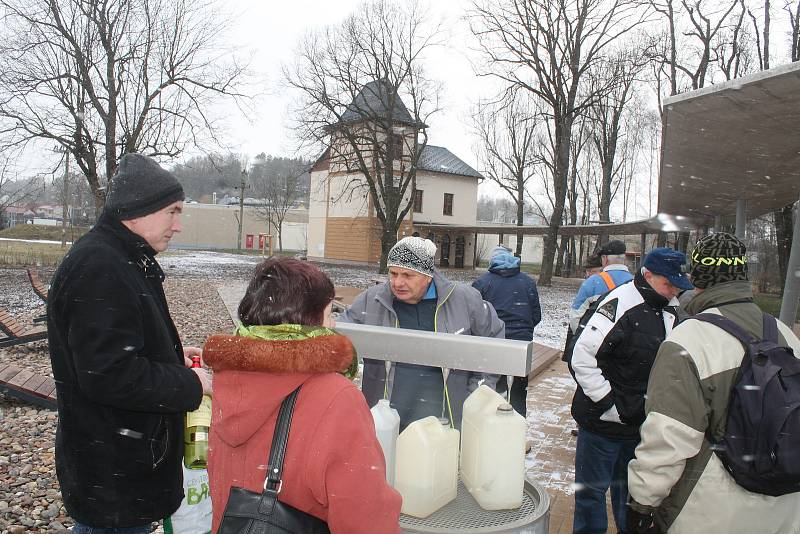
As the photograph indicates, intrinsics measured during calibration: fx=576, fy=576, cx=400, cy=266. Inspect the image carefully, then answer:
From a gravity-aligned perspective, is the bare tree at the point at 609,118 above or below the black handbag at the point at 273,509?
above

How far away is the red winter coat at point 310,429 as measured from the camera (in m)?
1.37

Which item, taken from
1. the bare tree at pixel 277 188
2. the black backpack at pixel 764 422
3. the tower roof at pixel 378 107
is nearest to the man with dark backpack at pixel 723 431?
the black backpack at pixel 764 422

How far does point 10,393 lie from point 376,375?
4.60m

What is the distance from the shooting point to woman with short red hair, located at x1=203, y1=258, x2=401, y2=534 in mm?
1373

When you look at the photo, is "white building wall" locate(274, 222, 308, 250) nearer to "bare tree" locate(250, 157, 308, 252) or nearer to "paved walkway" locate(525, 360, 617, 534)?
"bare tree" locate(250, 157, 308, 252)

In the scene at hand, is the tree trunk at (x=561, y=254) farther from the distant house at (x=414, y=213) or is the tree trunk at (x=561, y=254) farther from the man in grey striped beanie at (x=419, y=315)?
the man in grey striped beanie at (x=419, y=315)

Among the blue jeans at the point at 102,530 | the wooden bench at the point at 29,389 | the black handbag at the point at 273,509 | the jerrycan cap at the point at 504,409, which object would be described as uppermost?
the jerrycan cap at the point at 504,409

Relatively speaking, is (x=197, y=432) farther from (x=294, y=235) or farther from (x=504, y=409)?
(x=294, y=235)

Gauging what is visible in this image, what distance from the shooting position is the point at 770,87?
11.9 feet

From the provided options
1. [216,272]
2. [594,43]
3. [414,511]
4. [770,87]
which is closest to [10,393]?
[414,511]

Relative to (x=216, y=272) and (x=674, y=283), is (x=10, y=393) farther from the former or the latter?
(x=216, y=272)

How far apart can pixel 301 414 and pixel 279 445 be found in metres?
0.09

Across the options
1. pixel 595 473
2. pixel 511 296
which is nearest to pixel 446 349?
pixel 595 473

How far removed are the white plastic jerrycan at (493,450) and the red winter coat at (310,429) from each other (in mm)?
401
